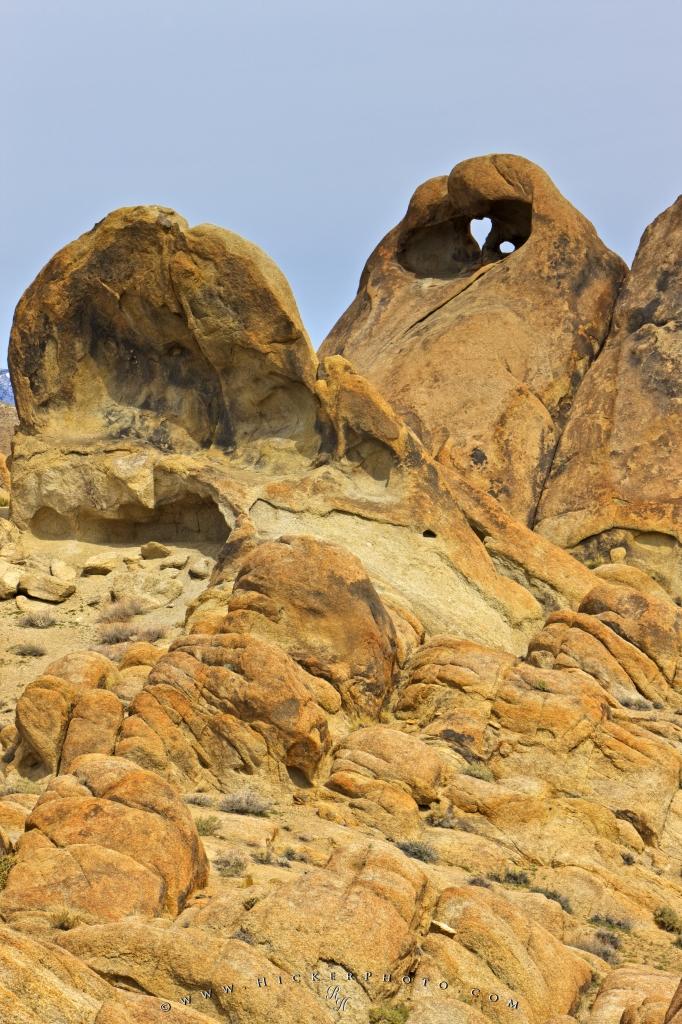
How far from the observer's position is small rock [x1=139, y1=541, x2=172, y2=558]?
23.4 metres

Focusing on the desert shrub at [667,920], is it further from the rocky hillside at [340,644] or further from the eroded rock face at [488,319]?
the eroded rock face at [488,319]

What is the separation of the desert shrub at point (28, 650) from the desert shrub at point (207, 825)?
844cm

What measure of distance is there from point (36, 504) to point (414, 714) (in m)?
10.4

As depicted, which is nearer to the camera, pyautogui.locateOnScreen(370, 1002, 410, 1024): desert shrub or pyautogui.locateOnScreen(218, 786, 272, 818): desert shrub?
pyautogui.locateOnScreen(370, 1002, 410, 1024): desert shrub

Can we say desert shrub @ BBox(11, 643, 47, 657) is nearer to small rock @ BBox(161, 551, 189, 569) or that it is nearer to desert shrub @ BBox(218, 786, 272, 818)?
small rock @ BBox(161, 551, 189, 569)

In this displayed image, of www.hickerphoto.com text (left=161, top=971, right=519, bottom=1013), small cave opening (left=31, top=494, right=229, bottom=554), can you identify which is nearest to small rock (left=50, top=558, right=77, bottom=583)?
small cave opening (left=31, top=494, right=229, bottom=554)

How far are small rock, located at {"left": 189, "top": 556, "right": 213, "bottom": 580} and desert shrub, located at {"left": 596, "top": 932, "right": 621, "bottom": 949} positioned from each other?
39.5ft

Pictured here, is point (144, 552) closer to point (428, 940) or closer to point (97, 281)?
point (97, 281)

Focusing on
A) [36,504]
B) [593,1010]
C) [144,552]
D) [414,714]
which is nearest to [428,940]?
[593,1010]

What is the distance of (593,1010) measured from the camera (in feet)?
30.2

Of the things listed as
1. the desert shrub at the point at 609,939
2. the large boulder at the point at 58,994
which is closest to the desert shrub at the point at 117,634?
the desert shrub at the point at 609,939

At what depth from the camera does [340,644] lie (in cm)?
1709

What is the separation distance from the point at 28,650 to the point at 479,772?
833cm

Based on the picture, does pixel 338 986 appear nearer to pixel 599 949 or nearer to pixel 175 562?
pixel 599 949
